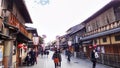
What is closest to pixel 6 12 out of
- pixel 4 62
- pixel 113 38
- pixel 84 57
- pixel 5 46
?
pixel 5 46

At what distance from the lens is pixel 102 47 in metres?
24.5

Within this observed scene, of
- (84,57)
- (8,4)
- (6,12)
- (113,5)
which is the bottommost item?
(84,57)

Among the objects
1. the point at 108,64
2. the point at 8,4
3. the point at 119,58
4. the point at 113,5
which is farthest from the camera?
the point at 113,5

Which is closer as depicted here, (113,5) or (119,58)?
(119,58)

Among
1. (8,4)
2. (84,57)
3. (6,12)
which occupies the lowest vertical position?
(84,57)

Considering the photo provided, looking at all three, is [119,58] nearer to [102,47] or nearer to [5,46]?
[102,47]

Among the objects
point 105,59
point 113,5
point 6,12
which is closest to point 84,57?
point 105,59

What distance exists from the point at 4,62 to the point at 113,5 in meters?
15.5

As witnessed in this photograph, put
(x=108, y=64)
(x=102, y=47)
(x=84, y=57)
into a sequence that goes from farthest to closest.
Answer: (x=84, y=57), (x=102, y=47), (x=108, y=64)

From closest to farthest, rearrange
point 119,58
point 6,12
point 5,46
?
point 6,12, point 5,46, point 119,58

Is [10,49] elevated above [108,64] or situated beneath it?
elevated above

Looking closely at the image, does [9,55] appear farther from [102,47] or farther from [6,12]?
[102,47]

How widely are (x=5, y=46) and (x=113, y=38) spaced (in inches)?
527

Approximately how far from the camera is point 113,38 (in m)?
20.7
